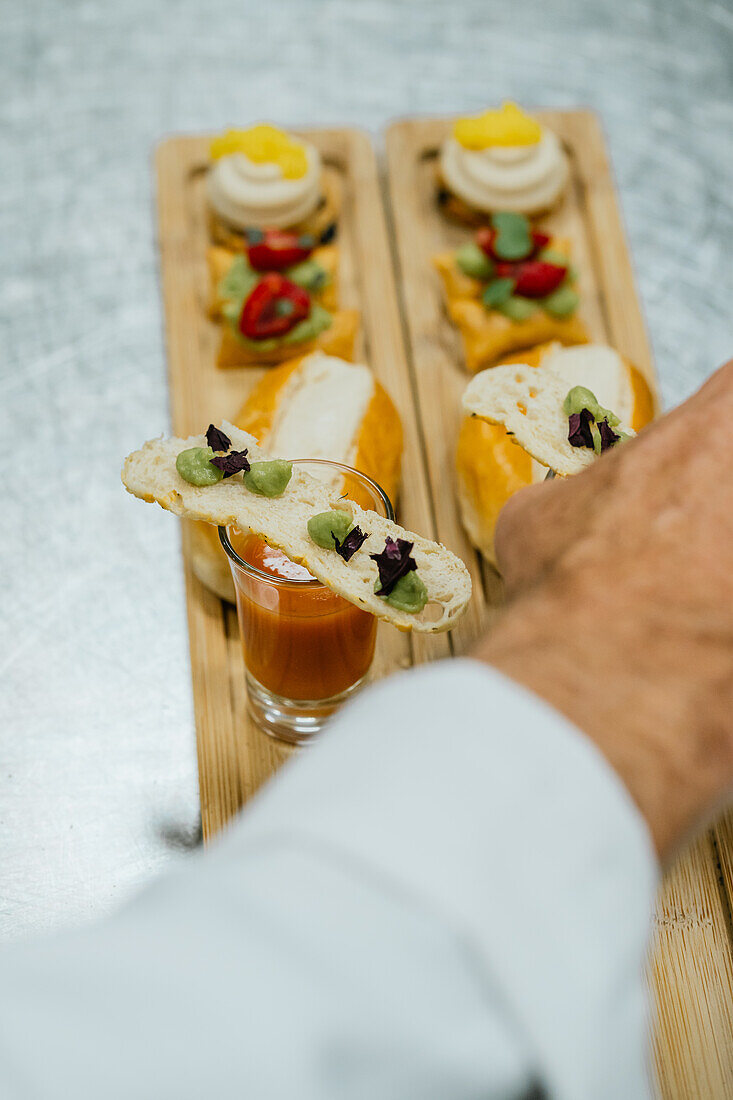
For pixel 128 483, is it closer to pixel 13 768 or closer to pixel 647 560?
pixel 13 768

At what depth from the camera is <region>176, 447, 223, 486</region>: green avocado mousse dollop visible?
0.94 meters

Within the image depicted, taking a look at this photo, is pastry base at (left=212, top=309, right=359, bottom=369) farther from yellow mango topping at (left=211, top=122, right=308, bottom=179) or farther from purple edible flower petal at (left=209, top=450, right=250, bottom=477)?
purple edible flower petal at (left=209, top=450, right=250, bottom=477)

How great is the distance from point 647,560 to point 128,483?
20.0 inches

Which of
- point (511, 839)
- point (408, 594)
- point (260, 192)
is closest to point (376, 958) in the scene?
point (511, 839)

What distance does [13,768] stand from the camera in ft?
3.79

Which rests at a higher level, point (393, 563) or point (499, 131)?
point (499, 131)

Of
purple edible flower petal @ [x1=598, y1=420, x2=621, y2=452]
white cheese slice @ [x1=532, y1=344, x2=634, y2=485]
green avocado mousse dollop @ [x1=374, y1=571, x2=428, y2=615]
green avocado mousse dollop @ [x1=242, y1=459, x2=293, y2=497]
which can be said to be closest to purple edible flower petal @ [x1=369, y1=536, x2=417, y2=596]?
green avocado mousse dollop @ [x1=374, y1=571, x2=428, y2=615]

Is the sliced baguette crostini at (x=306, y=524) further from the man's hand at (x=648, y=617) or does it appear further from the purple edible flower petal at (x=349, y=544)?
the man's hand at (x=648, y=617)

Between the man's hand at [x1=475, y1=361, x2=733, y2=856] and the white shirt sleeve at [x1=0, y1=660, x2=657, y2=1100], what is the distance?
0.05 m

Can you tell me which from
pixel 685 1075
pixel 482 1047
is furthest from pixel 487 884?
pixel 685 1075

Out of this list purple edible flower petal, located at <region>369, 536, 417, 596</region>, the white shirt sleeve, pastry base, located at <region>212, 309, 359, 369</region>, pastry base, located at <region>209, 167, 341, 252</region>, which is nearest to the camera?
the white shirt sleeve

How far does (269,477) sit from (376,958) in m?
0.53

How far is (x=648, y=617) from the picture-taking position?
0.61 m

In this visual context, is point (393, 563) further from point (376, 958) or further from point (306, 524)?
point (376, 958)
